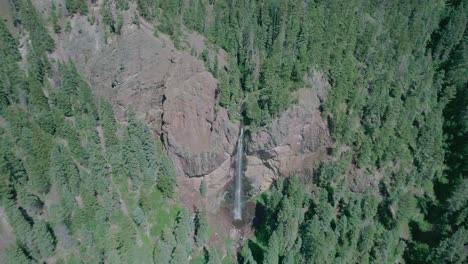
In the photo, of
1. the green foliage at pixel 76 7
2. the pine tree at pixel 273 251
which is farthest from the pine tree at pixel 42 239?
the green foliage at pixel 76 7

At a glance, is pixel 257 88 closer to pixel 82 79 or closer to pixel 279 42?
pixel 279 42

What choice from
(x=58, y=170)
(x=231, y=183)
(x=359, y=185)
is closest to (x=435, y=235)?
(x=359, y=185)

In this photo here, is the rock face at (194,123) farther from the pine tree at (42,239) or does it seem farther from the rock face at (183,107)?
the pine tree at (42,239)

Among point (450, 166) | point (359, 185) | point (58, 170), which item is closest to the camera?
point (58, 170)

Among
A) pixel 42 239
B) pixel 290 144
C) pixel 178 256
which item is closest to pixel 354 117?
pixel 290 144

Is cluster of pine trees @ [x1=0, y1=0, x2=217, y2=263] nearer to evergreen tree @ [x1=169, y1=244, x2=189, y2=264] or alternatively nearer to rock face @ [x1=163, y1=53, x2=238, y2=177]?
evergreen tree @ [x1=169, y1=244, x2=189, y2=264]

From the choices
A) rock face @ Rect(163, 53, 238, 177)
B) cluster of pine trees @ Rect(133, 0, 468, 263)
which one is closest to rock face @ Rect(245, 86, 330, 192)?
cluster of pine trees @ Rect(133, 0, 468, 263)
